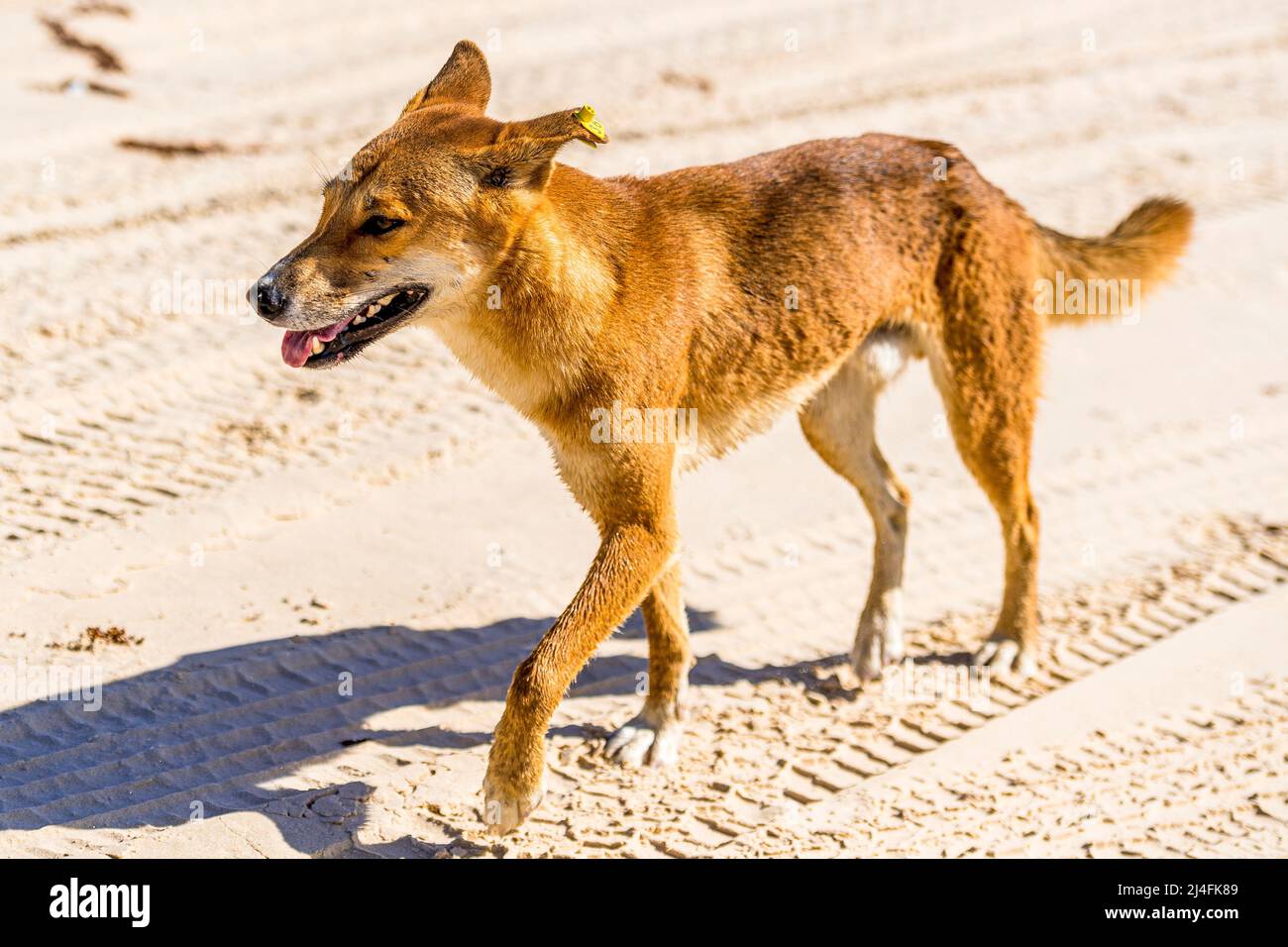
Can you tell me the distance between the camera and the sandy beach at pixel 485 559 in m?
5.29

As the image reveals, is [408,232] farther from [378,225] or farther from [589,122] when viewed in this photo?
[589,122]

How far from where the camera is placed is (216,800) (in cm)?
505

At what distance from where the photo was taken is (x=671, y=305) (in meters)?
5.39

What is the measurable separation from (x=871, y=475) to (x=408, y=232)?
2.67 m


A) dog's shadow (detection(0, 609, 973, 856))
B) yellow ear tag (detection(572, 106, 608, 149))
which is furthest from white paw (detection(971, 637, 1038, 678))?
yellow ear tag (detection(572, 106, 608, 149))

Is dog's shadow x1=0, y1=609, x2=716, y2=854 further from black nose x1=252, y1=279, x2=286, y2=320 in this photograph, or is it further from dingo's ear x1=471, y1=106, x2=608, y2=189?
dingo's ear x1=471, y1=106, x2=608, y2=189

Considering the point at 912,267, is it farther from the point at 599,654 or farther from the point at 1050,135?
the point at 1050,135

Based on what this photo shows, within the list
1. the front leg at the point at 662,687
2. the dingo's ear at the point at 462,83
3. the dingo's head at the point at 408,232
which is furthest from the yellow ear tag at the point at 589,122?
the front leg at the point at 662,687

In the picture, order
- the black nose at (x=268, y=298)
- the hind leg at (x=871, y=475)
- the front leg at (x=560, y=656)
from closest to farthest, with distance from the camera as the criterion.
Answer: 1. the black nose at (x=268, y=298)
2. the front leg at (x=560, y=656)
3. the hind leg at (x=871, y=475)

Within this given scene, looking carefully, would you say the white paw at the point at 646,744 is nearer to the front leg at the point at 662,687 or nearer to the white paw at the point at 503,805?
the front leg at the point at 662,687

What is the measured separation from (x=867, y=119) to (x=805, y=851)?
349 inches

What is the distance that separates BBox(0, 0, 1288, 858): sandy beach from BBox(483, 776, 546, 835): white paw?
188 mm

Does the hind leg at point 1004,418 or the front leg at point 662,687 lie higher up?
the hind leg at point 1004,418
